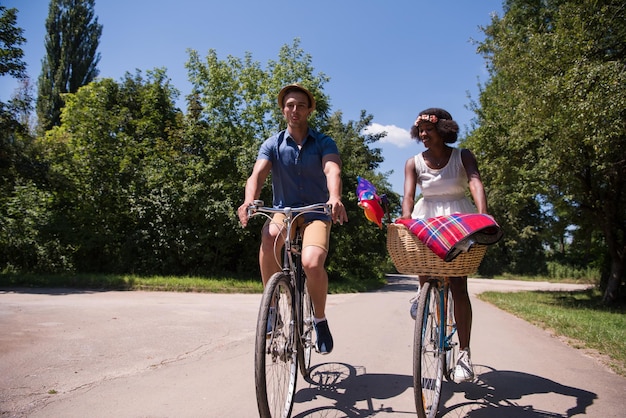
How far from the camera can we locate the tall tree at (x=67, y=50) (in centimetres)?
3349

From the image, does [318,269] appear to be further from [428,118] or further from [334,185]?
[428,118]

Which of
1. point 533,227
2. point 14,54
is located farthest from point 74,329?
point 533,227

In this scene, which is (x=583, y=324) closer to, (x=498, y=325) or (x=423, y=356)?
(x=498, y=325)

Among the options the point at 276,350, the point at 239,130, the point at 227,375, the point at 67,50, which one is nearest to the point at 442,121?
the point at 276,350

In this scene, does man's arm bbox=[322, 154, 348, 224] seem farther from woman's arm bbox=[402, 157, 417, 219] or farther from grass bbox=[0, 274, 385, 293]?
grass bbox=[0, 274, 385, 293]

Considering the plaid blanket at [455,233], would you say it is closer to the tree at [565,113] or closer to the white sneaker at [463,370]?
the white sneaker at [463,370]

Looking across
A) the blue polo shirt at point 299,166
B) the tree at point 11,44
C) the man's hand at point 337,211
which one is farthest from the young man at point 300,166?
the tree at point 11,44

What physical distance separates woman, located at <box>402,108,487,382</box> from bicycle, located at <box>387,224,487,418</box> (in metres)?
0.23

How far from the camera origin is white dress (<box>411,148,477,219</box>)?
3.44 metres

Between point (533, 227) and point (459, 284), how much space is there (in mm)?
47298

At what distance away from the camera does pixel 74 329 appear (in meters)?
5.34

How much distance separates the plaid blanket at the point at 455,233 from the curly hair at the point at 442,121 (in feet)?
2.76

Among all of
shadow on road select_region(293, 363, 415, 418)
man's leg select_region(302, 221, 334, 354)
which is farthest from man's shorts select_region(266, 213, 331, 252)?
shadow on road select_region(293, 363, 415, 418)

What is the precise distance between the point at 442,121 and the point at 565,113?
8066mm
